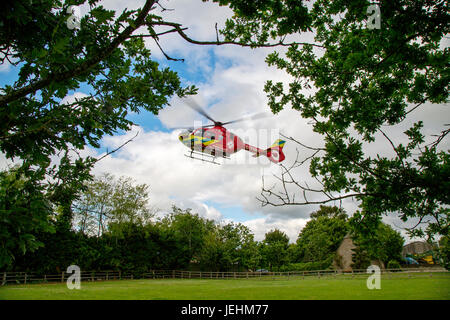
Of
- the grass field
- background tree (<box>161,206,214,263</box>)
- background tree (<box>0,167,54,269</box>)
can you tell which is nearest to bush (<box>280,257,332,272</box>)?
background tree (<box>161,206,214,263</box>)

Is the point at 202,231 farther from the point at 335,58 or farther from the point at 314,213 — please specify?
the point at 335,58

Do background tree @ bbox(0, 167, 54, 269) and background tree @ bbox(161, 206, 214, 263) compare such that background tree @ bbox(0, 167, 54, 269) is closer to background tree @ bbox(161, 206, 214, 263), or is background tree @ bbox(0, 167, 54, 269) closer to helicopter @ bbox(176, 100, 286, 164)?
helicopter @ bbox(176, 100, 286, 164)

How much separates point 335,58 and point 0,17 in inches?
187

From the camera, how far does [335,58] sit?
4664 millimetres

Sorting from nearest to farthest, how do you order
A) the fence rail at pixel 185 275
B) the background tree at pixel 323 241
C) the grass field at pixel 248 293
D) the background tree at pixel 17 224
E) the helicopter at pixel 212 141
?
1. the background tree at pixel 17 224
2. the grass field at pixel 248 293
3. the helicopter at pixel 212 141
4. the fence rail at pixel 185 275
5. the background tree at pixel 323 241

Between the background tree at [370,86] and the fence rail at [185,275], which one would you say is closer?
the background tree at [370,86]

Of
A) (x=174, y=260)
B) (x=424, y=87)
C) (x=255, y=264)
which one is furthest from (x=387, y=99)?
(x=255, y=264)

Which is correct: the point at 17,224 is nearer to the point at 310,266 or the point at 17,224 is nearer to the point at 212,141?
the point at 212,141

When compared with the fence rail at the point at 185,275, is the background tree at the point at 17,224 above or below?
above

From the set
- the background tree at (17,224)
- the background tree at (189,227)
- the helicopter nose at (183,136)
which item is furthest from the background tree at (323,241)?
the background tree at (17,224)

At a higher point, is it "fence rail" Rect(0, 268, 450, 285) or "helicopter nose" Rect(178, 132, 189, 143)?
"helicopter nose" Rect(178, 132, 189, 143)

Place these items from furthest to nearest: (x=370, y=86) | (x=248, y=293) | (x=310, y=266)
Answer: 1. (x=310, y=266)
2. (x=248, y=293)
3. (x=370, y=86)

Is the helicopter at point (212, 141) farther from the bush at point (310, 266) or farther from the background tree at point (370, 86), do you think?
the bush at point (310, 266)

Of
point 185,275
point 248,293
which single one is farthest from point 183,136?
point 185,275
